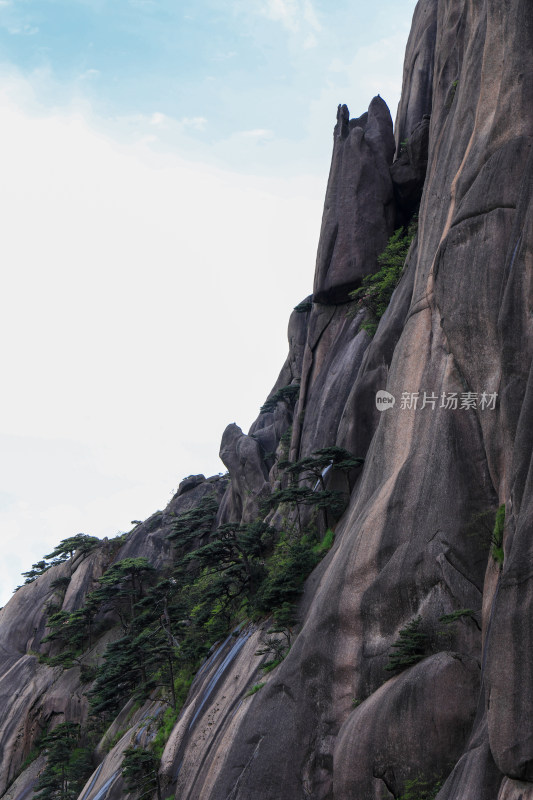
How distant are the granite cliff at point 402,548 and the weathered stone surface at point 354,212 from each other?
101 mm

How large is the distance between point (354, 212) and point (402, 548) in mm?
17511

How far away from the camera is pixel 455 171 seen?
18.2 metres

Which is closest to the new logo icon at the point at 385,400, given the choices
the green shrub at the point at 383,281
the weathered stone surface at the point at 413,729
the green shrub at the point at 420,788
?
the weathered stone surface at the point at 413,729

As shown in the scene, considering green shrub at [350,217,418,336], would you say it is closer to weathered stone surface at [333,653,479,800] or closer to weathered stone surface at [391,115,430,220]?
weathered stone surface at [391,115,430,220]

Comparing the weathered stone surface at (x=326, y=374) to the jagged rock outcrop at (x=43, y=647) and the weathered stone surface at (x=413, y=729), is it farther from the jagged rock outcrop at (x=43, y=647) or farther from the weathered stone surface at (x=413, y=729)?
the weathered stone surface at (x=413, y=729)

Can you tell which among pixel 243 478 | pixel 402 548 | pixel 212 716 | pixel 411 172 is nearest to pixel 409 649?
pixel 402 548

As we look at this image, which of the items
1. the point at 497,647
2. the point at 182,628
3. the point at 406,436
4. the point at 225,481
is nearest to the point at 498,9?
the point at 406,436

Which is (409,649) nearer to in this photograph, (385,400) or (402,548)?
(402,548)

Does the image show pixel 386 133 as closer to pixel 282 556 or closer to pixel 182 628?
pixel 282 556

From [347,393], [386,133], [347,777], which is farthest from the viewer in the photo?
[386,133]

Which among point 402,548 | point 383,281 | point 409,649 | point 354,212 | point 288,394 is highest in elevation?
point 354,212

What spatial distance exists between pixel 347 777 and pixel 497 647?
5.96m

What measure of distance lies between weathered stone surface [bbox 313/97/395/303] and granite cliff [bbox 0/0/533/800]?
0.33 feet

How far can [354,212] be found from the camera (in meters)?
29.0
